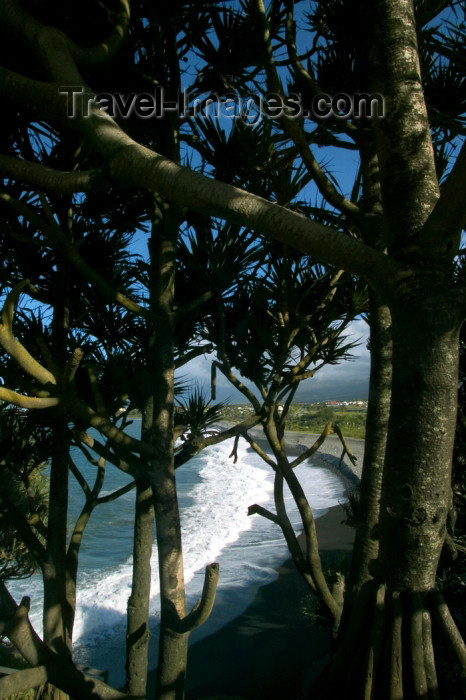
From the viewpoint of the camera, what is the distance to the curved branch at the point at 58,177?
1499 millimetres

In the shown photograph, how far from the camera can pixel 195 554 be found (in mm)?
12508

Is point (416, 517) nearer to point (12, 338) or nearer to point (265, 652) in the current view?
point (12, 338)

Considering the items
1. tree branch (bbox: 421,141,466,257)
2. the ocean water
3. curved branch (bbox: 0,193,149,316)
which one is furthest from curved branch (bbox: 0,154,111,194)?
the ocean water

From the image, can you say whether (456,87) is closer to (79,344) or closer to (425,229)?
(425,229)

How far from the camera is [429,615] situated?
1.32 meters

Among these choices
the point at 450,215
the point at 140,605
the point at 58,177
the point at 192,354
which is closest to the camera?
the point at 450,215

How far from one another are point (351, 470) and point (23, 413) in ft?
66.2

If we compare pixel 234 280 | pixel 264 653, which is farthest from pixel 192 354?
pixel 264 653

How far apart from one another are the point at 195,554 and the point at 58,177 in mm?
12203

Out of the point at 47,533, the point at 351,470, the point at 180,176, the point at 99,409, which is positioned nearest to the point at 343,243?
the point at 180,176

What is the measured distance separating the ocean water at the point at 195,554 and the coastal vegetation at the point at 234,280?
5.25m

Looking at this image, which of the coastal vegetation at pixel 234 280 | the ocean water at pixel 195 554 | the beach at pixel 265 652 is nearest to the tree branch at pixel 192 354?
the coastal vegetation at pixel 234 280

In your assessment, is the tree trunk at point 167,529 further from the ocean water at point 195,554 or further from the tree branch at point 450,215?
the ocean water at point 195,554

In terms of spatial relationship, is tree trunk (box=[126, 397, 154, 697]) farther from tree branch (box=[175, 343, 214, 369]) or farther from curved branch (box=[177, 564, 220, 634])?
curved branch (box=[177, 564, 220, 634])
